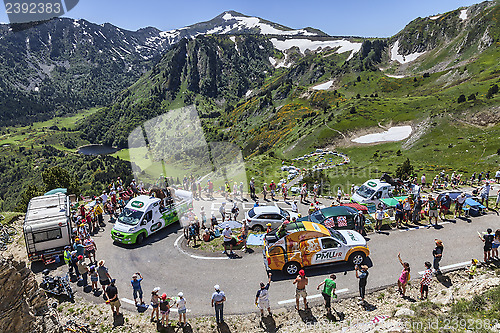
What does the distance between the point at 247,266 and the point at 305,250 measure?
11.5 ft

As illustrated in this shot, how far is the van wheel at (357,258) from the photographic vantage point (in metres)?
15.2

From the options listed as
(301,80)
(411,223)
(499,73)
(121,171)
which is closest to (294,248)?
(411,223)

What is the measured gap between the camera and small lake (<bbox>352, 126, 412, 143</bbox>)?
→ 61994 mm

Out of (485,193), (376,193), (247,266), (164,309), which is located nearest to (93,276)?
(164,309)

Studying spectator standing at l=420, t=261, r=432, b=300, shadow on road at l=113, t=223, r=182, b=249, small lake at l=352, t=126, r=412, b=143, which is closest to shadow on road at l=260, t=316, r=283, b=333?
spectator standing at l=420, t=261, r=432, b=300

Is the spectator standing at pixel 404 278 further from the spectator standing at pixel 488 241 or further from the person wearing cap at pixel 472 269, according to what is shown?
the spectator standing at pixel 488 241

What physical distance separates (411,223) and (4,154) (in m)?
229

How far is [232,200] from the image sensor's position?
2994 cm

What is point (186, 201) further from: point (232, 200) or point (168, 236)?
point (232, 200)

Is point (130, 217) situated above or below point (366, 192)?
above

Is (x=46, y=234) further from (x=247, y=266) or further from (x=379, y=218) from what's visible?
(x=379, y=218)

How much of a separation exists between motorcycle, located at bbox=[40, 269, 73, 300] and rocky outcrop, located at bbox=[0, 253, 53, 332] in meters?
Answer: 4.25

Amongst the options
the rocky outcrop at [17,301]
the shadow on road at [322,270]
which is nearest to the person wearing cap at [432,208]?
the shadow on road at [322,270]

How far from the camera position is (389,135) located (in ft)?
210
